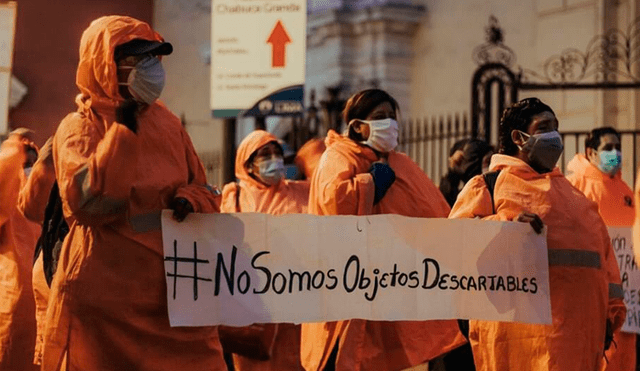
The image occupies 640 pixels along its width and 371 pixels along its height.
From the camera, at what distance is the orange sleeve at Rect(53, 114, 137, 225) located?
6770mm

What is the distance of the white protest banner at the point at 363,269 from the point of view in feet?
24.2

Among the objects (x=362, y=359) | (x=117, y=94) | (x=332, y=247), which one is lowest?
(x=362, y=359)

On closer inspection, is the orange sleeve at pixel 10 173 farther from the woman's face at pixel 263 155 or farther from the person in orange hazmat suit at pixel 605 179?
the person in orange hazmat suit at pixel 605 179

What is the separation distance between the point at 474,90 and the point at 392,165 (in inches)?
235

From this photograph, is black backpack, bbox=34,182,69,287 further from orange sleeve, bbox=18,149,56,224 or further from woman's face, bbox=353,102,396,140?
woman's face, bbox=353,102,396,140

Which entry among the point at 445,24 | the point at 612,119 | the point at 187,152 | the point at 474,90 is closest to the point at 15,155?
the point at 187,152

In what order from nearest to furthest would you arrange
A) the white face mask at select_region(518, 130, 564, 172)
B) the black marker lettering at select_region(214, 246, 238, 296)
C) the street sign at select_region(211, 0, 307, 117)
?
the black marker lettering at select_region(214, 246, 238, 296) → the white face mask at select_region(518, 130, 564, 172) → the street sign at select_region(211, 0, 307, 117)

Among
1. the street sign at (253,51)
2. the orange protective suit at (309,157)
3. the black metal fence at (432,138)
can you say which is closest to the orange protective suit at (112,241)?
the street sign at (253,51)

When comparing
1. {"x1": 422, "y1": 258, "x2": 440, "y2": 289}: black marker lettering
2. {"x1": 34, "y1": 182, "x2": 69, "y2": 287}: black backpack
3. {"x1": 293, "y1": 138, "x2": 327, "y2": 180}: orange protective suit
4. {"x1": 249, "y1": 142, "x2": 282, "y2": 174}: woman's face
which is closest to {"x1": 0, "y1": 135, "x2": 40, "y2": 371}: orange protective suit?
{"x1": 249, "y1": 142, "x2": 282, "y2": 174}: woman's face

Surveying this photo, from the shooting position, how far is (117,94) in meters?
7.03

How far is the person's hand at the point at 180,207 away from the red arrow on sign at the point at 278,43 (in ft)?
16.5

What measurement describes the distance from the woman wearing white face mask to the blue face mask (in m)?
2.62

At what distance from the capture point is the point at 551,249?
7902mm

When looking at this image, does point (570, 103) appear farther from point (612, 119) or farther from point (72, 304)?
point (72, 304)
